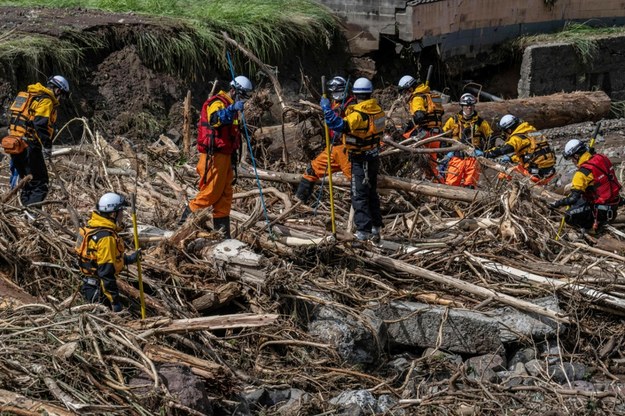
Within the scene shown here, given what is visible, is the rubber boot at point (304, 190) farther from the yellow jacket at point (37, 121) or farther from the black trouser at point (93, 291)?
the black trouser at point (93, 291)

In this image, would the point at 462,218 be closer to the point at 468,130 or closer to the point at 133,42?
the point at 468,130

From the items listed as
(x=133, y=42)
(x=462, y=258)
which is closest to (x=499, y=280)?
A: (x=462, y=258)

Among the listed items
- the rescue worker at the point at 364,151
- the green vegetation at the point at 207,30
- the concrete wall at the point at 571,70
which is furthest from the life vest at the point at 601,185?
the concrete wall at the point at 571,70

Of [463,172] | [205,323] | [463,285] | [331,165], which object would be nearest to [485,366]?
[463,285]

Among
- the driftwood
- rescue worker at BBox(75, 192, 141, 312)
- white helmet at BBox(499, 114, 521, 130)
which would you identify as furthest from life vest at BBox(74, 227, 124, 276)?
white helmet at BBox(499, 114, 521, 130)

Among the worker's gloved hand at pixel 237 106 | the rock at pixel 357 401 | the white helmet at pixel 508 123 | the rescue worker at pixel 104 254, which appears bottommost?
the rock at pixel 357 401

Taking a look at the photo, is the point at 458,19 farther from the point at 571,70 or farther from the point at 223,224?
the point at 223,224

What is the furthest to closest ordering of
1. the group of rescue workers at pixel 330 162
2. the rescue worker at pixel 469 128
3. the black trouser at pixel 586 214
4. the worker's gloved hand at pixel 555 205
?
the rescue worker at pixel 469 128 → the worker's gloved hand at pixel 555 205 → the black trouser at pixel 586 214 → the group of rescue workers at pixel 330 162

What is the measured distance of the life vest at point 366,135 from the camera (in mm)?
9773

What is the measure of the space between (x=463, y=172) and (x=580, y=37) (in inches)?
300

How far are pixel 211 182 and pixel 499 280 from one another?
2798mm

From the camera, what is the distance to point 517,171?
12008mm

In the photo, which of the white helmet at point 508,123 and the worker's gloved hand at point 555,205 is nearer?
the worker's gloved hand at point 555,205

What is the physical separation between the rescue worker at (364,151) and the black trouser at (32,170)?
122 inches
